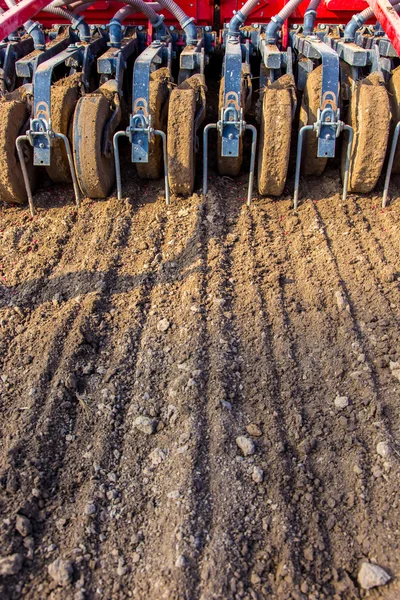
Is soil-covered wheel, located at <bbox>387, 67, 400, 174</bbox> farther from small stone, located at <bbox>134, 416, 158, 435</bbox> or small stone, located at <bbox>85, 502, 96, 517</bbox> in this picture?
small stone, located at <bbox>85, 502, 96, 517</bbox>

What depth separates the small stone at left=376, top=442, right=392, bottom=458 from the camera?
2309 mm

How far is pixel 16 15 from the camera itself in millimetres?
3834

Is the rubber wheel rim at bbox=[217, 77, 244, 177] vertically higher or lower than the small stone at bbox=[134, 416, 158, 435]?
higher

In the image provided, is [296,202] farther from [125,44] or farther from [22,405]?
[22,405]

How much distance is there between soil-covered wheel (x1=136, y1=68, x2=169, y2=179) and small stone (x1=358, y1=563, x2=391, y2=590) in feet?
10.9

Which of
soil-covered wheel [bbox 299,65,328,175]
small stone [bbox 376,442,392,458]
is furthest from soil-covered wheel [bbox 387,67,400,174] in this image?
small stone [bbox 376,442,392,458]

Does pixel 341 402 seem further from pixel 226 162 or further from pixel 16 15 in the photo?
pixel 16 15

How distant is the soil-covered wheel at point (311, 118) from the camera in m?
4.24

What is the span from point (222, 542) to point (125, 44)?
4441 millimetres

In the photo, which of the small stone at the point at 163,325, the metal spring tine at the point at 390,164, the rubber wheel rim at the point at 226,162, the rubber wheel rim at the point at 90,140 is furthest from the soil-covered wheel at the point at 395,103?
the small stone at the point at 163,325

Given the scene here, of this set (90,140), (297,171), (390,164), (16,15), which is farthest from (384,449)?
(16,15)

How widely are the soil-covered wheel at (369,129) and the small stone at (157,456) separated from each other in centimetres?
280

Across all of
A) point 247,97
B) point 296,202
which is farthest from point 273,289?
point 247,97

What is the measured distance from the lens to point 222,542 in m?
1.99
